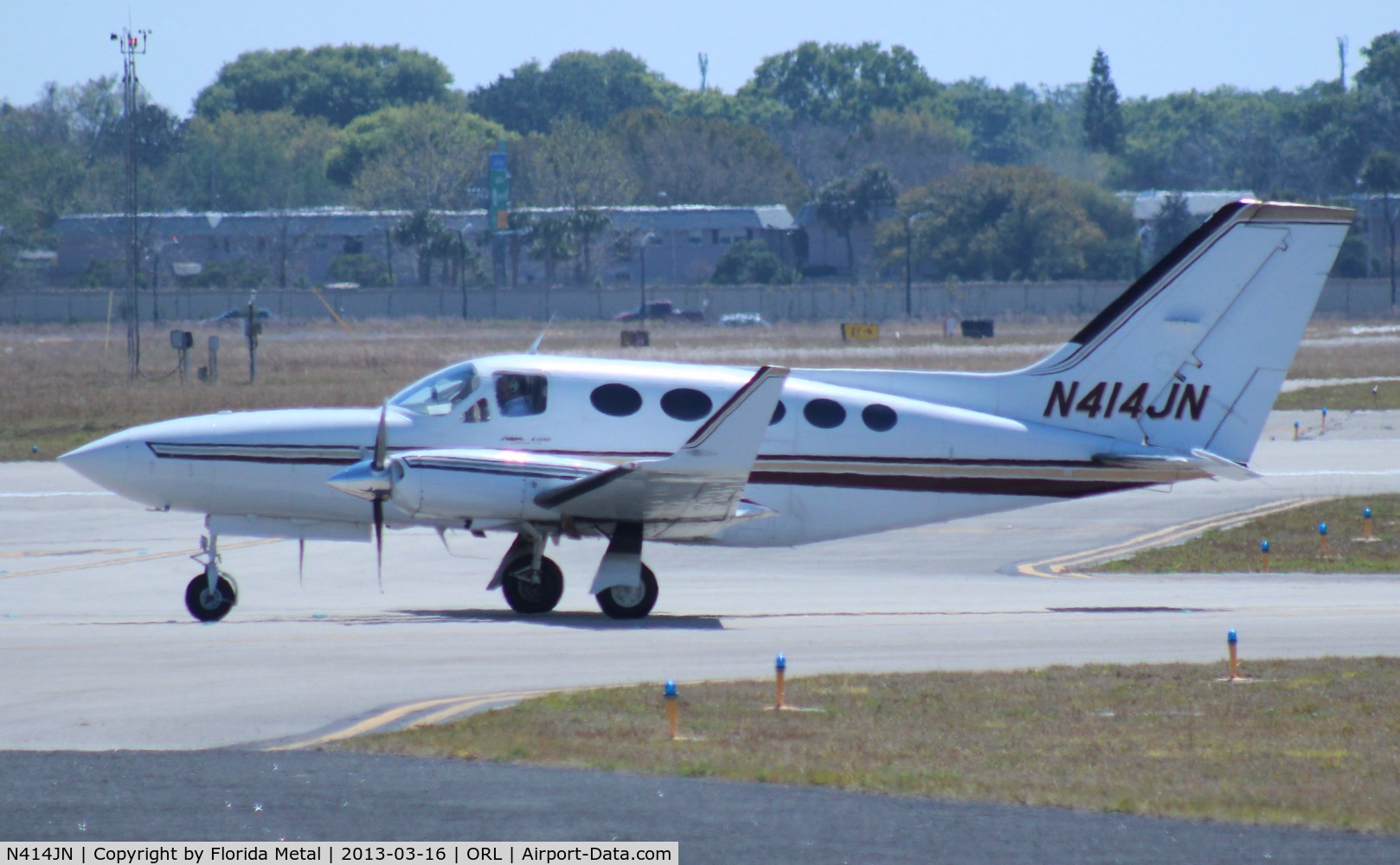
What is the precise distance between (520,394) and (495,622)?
2633 mm

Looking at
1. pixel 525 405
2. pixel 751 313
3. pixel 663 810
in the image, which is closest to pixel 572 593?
pixel 525 405

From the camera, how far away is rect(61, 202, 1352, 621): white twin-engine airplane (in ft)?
54.5

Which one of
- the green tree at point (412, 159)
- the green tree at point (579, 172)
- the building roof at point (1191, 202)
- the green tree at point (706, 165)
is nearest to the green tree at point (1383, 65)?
the building roof at point (1191, 202)

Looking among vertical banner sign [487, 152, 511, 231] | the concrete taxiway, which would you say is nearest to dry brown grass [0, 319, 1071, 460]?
vertical banner sign [487, 152, 511, 231]

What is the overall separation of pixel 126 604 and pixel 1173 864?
47.5 ft

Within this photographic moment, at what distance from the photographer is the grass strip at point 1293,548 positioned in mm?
21922

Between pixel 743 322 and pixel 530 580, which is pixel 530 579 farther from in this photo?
pixel 743 322

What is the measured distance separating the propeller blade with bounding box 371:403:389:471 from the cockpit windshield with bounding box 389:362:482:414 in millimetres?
397

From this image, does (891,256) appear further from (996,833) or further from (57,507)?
(996,833)

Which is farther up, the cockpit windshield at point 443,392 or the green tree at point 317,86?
the green tree at point 317,86

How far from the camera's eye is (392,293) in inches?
4210

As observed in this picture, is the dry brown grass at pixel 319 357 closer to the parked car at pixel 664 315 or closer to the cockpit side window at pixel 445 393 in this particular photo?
the parked car at pixel 664 315

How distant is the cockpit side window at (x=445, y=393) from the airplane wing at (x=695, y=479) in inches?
67.5

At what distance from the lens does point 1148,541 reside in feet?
81.1
